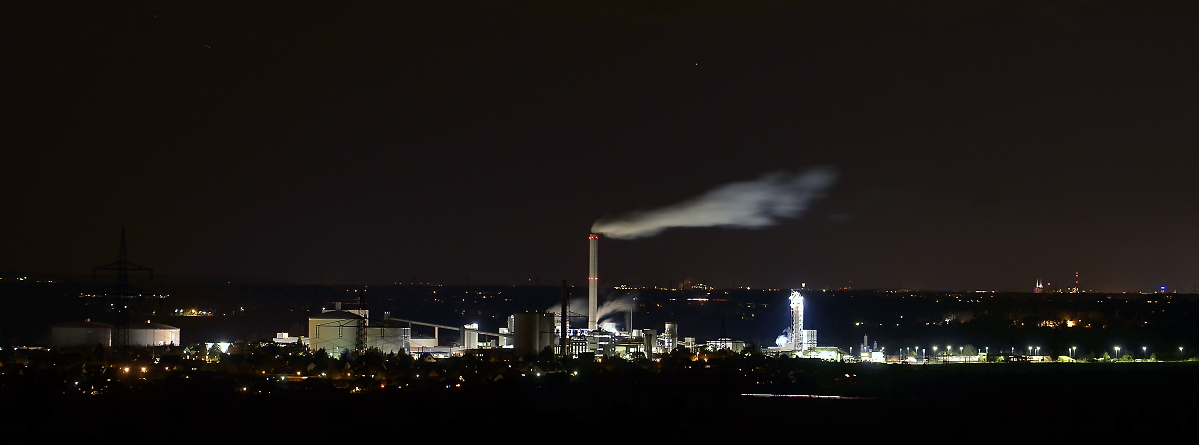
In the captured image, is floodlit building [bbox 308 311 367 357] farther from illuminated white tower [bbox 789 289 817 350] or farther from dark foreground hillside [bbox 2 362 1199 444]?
illuminated white tower [bbox 789 289 817 350]

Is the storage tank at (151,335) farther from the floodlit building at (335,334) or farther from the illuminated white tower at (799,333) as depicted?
the illuminated white tower at (799,333)

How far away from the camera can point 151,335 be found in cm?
4191

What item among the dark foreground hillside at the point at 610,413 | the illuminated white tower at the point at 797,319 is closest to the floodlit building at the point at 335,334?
the dark foreground hillside at the point at 610,413

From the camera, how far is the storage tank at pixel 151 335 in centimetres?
4086

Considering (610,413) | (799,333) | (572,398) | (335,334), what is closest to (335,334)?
(335,334)

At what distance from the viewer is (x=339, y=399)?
19844mm

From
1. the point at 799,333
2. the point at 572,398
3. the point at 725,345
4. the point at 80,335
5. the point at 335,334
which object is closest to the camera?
the point at 572,398

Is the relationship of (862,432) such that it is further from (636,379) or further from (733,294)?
(733,294)

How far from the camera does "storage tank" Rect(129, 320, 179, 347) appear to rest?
40856 millimetres

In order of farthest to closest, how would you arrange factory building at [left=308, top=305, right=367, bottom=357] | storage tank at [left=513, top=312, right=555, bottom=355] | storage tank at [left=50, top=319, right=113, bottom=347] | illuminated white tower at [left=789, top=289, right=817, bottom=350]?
1. illuminated white tower at [left=789, top=289, right=817, bottom=350]
2. storage tank at [left=50, top=319, right=113, bottom=347]
3. factory building at [left=308, top=305, right=367, bottom=357]
4. storage tank at [left=513, top=312, right=555, bottom=355]

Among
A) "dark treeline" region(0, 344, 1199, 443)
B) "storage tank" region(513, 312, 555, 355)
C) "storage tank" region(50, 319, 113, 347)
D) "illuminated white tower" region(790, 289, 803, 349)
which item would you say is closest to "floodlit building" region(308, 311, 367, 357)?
"dark treeline" region(0, 344, 1199, 443)

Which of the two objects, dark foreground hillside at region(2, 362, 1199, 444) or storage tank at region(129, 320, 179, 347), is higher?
storage tank at region(129, 320, 179, 347)

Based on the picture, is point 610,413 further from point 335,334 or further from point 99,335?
point 99,335

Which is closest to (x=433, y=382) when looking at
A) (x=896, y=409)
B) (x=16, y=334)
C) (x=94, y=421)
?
(x=94, y=421)
